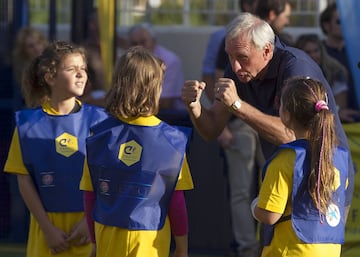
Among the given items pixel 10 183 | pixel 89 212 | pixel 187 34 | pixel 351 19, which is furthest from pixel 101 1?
pixel 89 212

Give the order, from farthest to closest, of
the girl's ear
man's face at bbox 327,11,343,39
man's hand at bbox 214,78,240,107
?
man's face at bbox 327,11,343,39, the girl's ear, man's hand at bbox 214,78,240,107

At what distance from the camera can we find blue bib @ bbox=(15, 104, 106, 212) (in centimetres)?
508

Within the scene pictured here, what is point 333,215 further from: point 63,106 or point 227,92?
point 63,106

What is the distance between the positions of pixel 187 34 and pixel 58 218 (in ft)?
19.4

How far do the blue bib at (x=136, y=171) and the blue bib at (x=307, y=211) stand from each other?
0.46 metres

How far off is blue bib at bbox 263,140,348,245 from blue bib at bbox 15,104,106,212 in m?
1.08

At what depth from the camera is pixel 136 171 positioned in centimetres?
457

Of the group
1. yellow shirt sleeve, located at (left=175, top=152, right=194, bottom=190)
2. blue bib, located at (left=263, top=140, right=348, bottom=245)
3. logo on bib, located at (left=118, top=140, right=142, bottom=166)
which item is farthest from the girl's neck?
blue bib, located at (left=263, top=140, right=348, bottom=245)

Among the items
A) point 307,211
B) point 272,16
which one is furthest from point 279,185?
point 272,16

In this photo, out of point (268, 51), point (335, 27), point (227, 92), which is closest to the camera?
point (227, 92)

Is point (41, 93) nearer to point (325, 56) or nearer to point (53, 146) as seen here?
point (53, 146)

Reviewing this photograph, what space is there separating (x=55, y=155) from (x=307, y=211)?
1344mm

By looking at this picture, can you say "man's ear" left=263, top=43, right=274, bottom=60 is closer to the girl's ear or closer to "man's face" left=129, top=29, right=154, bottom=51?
the girl's ear

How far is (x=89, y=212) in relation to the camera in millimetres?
4797
